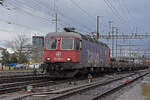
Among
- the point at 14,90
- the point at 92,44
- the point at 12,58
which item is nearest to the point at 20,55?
the point at 12,58

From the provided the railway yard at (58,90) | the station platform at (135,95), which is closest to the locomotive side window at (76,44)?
the railway yard at (58,90)

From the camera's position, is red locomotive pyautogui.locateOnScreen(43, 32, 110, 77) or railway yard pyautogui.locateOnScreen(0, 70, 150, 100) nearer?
railway yard pyautogui.locateOnScreen(0, 70, 150, 100)

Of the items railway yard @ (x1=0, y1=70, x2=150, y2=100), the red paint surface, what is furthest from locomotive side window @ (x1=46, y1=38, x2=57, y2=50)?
railway yard @ (x1=0, y1=70, x2=150, y2=100)

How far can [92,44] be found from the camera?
23609 millimetres

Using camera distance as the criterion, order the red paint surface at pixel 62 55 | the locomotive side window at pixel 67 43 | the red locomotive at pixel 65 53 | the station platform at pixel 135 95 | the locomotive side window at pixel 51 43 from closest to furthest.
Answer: the station platform at pixel 135 95 → the red locomotive at pixel 65 53 → the red paint surface at pixel 62 55 → the locomotive side window at pixel 67 43 → the locomotive side window at pixel 51 43

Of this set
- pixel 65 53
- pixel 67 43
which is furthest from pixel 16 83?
pixel 67 43

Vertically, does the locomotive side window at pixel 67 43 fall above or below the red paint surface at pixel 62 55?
above

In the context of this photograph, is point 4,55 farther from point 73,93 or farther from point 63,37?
point 73,93

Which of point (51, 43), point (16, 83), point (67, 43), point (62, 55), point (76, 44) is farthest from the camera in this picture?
point (51, 43)

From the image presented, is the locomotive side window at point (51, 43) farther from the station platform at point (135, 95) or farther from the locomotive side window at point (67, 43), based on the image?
the station platform at point (135, 95)

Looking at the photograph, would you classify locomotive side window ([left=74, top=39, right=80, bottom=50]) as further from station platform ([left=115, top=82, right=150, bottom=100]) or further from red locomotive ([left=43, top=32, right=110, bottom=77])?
station platform ([left=115, top=82, right=150, bottom=100])

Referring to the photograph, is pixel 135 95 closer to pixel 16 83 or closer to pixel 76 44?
pixel 76 44

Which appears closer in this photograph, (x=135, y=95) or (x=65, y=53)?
(x=135, y=95)

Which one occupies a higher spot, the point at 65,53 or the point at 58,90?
the point at 65,53
